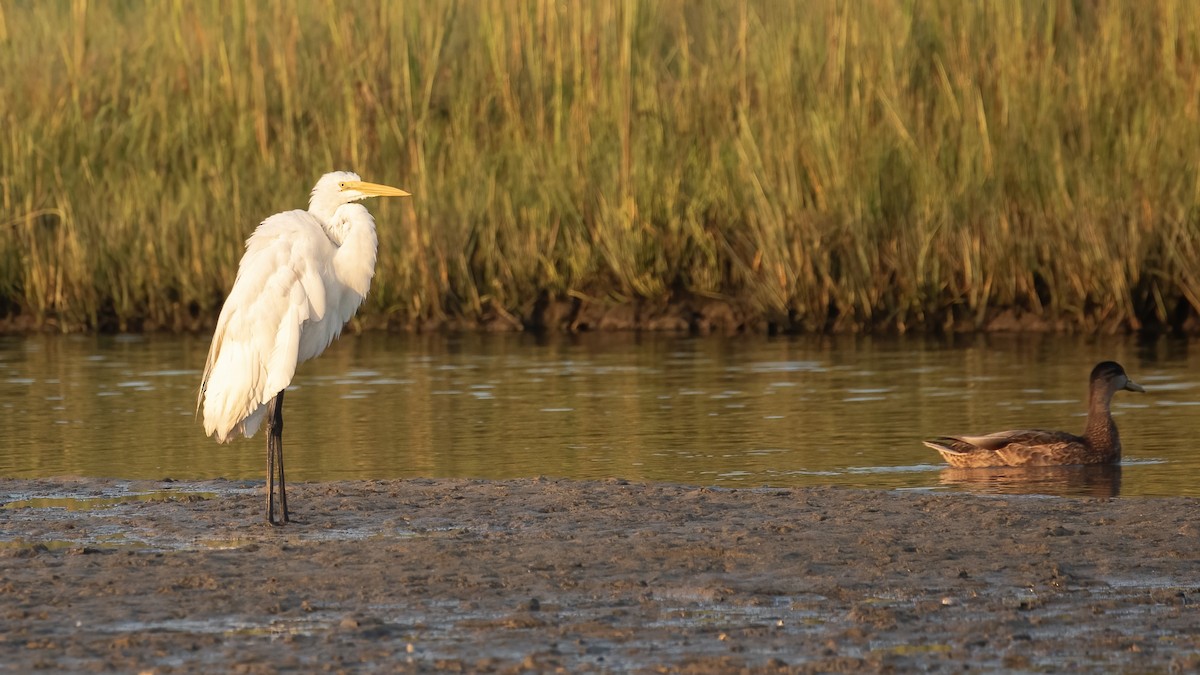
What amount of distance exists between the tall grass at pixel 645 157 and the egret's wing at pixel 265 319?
20.7 feet

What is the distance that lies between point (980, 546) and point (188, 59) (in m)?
12.2

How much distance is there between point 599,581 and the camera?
5.82m

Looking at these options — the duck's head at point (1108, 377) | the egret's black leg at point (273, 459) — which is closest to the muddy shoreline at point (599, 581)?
the egret's black leg at point (273, 459)

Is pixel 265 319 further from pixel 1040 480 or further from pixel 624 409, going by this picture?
pixel 1040 480

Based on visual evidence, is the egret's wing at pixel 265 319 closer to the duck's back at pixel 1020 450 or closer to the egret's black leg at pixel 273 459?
the egret's black leg at pixel 273 459

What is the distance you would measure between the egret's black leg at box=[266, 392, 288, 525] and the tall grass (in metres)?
6.37

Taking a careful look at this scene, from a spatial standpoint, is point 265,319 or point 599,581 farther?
point 265,319

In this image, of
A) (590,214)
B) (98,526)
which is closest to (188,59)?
(590,214)

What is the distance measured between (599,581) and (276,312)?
255 centimetres

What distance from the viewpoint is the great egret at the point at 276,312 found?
779cm

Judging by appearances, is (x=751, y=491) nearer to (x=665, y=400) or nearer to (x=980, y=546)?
(x=980, y=546)

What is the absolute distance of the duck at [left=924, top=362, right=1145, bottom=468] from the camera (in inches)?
338

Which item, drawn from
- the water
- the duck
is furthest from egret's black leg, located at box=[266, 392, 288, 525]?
the duck

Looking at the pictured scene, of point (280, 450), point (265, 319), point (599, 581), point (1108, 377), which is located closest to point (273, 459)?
point (280, 450)
